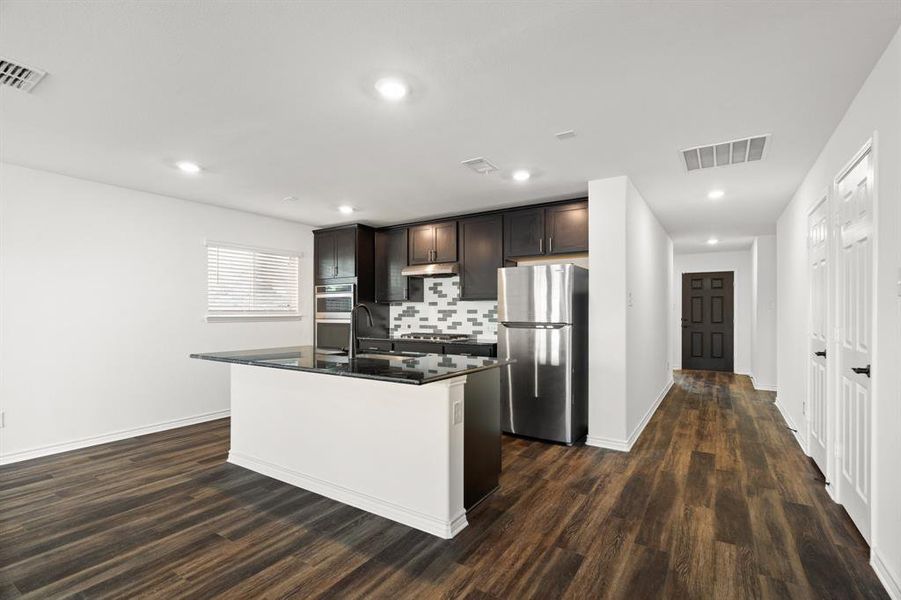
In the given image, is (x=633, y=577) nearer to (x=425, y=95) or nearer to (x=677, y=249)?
(x=425, y=95)

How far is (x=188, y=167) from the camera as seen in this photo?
3660 mm

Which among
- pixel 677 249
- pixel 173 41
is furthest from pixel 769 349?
pixel 173 41

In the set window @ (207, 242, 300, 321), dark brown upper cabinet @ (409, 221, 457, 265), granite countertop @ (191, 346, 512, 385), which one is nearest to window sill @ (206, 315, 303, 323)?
window @ (207, 242, 300, 321)

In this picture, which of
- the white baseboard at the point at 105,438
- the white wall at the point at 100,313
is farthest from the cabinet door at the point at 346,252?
the white baseboard at the point at 105,438

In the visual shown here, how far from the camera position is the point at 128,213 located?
4.38 m

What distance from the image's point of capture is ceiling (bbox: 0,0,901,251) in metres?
1.80

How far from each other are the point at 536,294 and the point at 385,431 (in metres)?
2.10

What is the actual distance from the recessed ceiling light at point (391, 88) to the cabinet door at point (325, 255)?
3847 mm

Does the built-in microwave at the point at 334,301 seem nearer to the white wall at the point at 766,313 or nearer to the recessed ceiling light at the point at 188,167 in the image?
the recessed ceiling light at the point at 188,167

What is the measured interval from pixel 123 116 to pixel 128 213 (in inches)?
80.7

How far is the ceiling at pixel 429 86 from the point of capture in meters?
1.80

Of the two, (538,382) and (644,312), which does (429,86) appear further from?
(644,312)

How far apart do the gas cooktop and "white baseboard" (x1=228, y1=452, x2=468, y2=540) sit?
7.23ft

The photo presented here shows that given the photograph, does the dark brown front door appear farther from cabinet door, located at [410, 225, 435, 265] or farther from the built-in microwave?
the built-in microwave
